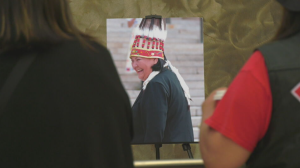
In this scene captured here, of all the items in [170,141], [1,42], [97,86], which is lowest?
Result: [170,141]

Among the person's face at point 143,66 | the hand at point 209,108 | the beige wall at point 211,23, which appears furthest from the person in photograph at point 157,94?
the hand at point 209,108

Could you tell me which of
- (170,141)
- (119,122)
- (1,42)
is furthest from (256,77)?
(170,141)

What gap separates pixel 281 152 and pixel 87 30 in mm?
2995

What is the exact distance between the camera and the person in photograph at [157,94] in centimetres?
324

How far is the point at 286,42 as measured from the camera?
3.19 feet

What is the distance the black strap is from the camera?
928 mm

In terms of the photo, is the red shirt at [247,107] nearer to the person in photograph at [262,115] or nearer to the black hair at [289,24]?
the person in photograph at [262,115]

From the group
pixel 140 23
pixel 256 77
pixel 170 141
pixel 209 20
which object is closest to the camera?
pixel 256 77

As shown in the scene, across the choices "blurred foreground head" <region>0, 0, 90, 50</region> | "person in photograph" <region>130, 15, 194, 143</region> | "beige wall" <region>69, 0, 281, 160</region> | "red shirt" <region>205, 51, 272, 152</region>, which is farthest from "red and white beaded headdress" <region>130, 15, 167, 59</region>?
"red shirt" <region>205, 51, 272, 152</region>

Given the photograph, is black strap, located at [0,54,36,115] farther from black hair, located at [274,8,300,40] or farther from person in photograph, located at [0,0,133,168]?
black hair, located at [274,8,300,40]

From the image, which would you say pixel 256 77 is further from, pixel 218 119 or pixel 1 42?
pixel 1 42

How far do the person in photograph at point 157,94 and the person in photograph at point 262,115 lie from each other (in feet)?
7.51

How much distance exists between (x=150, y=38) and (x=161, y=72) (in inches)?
12.5

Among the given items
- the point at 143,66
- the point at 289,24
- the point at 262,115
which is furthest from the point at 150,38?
the point at 262,115
